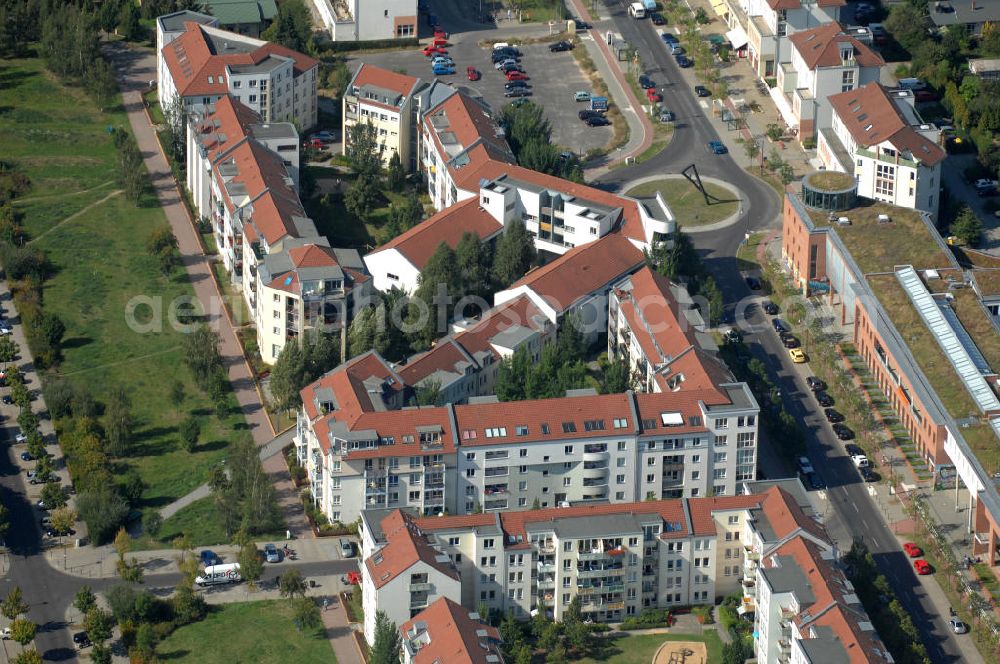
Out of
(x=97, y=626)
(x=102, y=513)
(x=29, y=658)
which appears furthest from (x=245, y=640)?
(x=102, y=513)

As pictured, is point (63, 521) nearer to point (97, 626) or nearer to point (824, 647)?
point (97, 626)

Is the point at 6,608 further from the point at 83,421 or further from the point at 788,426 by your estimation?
the point at 788,426

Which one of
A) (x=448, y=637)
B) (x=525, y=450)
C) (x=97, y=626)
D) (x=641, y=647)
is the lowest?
(x=641, y=647)

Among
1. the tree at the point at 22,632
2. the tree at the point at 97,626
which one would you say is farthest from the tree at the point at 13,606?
the tree at the point at 97,626

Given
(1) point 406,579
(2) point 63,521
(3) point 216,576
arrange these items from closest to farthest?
1. (1) point 406,579
2. (3) point 216,576
3. (2) point 63,521

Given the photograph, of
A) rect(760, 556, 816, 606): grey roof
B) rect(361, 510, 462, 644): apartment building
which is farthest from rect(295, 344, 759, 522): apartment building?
rect(760, 556, 816, 606): grey roof

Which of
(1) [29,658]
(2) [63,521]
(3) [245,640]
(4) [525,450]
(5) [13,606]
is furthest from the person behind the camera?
(4) [525,450]

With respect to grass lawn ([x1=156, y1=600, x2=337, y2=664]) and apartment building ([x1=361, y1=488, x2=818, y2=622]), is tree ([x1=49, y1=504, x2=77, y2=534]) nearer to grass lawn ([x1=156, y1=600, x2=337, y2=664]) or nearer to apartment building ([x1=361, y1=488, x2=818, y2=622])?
grass lawn ([x1=156, y1=600, x2=337, y2=664])
